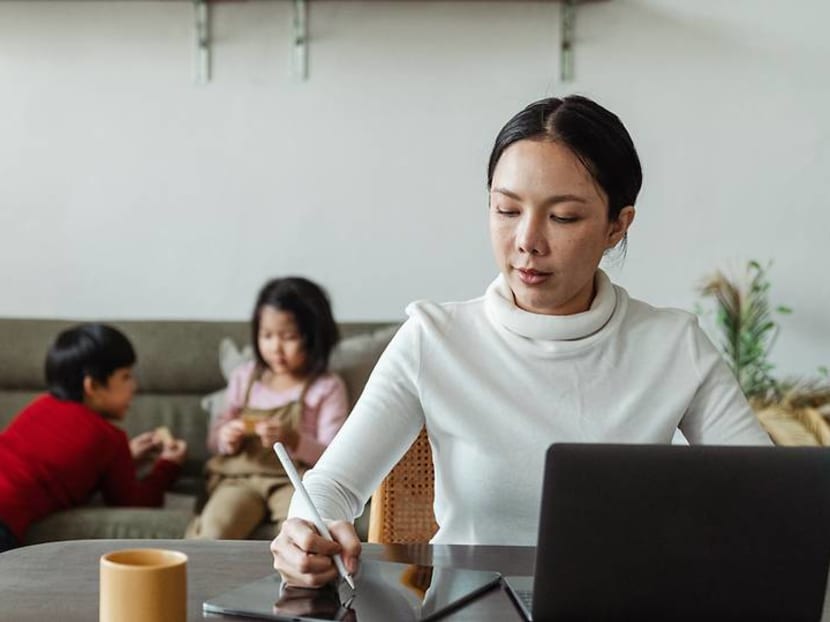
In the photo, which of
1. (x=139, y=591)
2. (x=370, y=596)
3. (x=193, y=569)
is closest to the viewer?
(x=139, y=591)

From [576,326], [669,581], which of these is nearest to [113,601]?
[669,581]

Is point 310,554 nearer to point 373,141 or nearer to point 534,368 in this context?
point 534,368

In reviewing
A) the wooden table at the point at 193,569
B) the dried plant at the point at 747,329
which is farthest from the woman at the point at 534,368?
the dried plant at the point at 747,329

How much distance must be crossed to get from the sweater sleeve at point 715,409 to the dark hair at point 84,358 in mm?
1864

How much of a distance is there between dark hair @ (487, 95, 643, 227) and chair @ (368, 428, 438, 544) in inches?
14.8

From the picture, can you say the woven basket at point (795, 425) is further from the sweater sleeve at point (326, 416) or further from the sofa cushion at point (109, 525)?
the sofa cushion at point (109, 525)

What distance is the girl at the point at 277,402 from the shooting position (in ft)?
9.49

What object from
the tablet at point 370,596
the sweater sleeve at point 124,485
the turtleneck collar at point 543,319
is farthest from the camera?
the sweater sleeve at point 124,485

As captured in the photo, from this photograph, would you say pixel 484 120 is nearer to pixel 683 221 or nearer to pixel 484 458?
pixel 683 221

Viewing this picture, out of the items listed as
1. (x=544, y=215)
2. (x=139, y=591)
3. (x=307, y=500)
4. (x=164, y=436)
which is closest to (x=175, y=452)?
(x=164, y=436)

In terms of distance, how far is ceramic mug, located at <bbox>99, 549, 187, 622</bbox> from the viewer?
0.93 m

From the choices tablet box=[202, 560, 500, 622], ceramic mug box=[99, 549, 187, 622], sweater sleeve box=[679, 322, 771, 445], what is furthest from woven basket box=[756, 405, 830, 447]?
ceramic mug box=[99, 549, 187, 622]

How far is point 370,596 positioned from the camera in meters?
1.08

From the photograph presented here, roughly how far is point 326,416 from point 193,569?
1.77 meters
